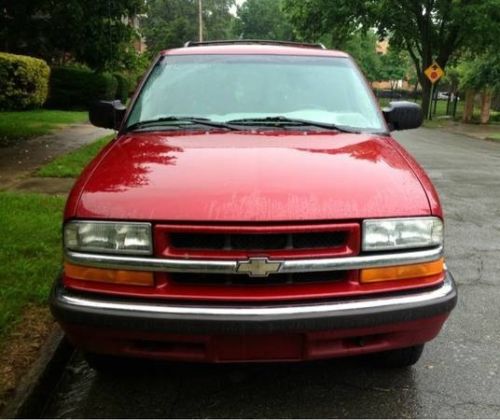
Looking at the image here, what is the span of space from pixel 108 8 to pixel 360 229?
1155 centimetres

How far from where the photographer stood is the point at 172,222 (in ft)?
8.79

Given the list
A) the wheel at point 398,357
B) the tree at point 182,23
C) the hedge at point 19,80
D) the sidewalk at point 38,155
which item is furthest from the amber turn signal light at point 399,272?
the tree at point 182,23

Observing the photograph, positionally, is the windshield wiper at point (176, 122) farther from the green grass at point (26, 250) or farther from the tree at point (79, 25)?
the tree at point (79, 25)

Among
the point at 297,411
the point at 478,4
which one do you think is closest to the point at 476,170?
the point at 297,411

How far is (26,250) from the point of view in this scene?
513cm

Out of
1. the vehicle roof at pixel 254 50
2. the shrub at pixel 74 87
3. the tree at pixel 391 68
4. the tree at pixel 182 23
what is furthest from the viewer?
the tree at pixel 182 23

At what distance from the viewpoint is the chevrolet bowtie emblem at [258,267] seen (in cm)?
266

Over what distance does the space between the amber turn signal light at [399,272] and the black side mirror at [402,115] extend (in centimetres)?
196

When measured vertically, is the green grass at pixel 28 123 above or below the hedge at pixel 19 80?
below

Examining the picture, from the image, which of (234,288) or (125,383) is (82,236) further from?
(125,383)

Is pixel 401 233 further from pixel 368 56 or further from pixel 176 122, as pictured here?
pixel 368 56

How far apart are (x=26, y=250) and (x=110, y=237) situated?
2.67 metres

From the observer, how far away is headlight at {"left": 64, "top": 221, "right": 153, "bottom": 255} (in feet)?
8.93

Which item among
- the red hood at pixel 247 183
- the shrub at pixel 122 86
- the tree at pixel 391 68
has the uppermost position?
the red hood at pixel 247 183
